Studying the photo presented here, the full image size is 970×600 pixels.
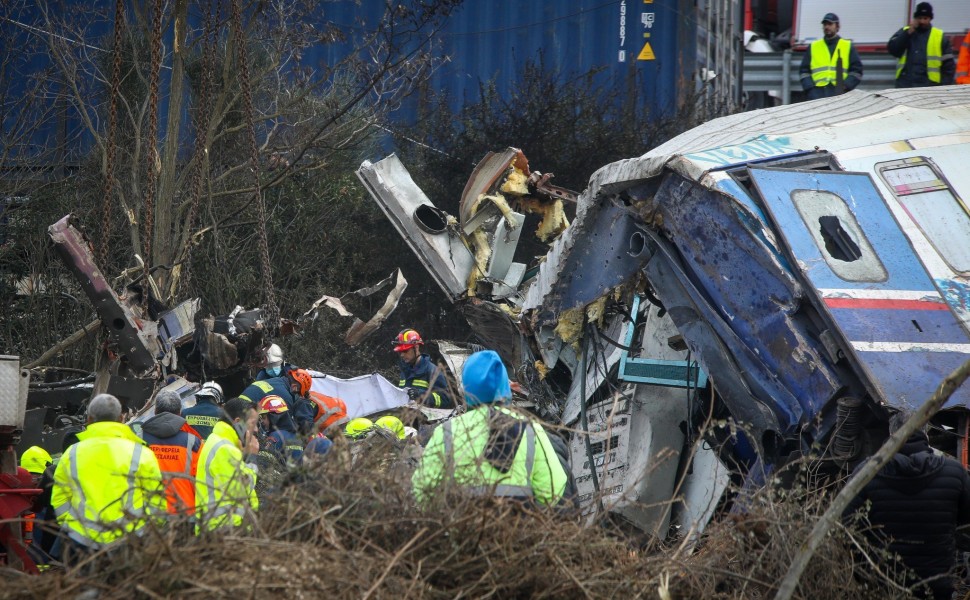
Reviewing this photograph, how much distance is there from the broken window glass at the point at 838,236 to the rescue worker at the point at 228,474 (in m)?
2.87

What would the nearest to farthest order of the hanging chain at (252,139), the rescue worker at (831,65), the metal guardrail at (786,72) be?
the hanging chain at (252,139) < the rescue worker at (831,65) < the metal guardrail at (786,72)

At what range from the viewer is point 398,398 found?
10328mm

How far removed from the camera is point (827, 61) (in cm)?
1145

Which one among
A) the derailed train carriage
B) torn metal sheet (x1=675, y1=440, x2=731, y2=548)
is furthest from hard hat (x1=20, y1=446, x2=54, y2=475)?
torn metal sheet (x1=675, y1=440, x2=731, y2=548)

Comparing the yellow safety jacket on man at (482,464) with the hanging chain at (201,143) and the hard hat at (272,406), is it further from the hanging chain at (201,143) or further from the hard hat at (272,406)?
the hanging chain at (201,143)

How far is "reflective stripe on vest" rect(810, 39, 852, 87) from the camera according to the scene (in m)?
11.4

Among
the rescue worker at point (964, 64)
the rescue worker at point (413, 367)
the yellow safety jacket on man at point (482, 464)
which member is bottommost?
the rescue worker at point (413, 367)

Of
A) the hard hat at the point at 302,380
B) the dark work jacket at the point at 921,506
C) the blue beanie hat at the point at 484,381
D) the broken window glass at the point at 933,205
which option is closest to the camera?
the blue beanie hat at the point at 484,381

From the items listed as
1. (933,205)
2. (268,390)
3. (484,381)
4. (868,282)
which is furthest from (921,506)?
(268,390)

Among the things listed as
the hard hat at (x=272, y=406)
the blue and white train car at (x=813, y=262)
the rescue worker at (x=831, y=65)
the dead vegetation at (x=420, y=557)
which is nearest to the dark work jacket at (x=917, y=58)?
the rescue worker at (x=831, y=65)

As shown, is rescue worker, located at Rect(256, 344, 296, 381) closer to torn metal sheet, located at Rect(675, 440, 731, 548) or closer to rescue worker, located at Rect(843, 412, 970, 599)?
torn metal sheet, located at Rect(675, 440, 731, 548)

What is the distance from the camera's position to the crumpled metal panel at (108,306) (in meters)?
7.90

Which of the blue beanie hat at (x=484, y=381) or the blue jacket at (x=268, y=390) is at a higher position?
the blue beanie hat at (x=484, y=381)

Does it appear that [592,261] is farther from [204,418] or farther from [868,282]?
[204,418]
